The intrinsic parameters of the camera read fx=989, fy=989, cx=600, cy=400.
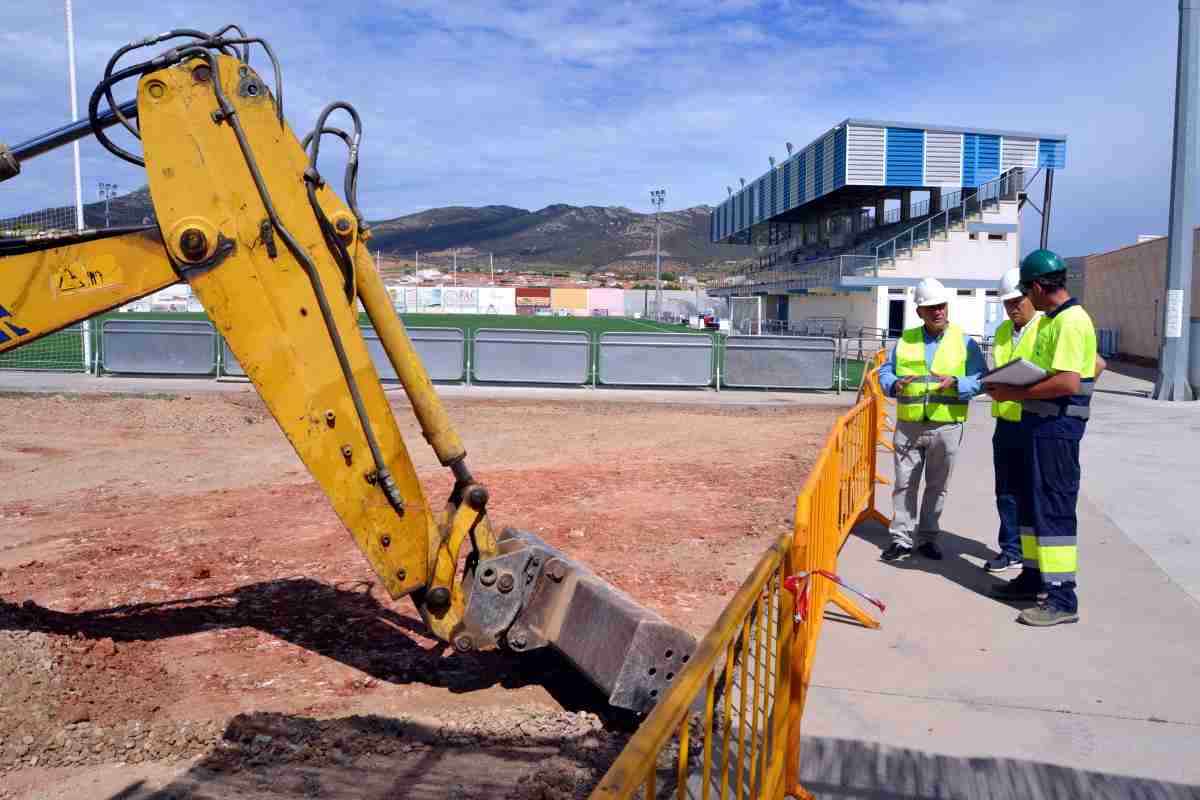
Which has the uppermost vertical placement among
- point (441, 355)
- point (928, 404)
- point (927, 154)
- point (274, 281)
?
point (927, 154)

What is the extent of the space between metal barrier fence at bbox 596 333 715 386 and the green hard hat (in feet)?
49.7

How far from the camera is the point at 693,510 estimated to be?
365 inches

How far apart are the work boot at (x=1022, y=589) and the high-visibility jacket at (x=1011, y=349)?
1002 millimetres

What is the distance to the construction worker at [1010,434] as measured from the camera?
639cm

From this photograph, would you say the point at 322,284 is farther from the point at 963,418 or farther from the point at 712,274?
the point at 712,274

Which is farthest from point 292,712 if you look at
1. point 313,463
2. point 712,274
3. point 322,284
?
point 712,274

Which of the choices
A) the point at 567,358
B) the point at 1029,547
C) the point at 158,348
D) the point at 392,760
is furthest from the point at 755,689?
the point at 158,348

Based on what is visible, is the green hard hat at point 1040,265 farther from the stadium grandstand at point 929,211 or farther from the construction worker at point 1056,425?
the stadium grandstand at point 929,211

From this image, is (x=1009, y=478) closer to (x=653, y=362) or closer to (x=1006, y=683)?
(x=1006, y=683)

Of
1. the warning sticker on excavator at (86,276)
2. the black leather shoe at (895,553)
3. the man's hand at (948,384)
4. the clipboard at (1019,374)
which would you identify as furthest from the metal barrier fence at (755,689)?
the warning sticker on excavator at (86,276)

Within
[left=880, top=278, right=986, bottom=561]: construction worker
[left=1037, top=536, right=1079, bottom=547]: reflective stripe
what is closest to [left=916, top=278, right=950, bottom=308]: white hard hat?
[left=880, top=278, right=986, bottom=561]: construction worker

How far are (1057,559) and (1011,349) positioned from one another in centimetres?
211

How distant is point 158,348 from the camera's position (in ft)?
68.5

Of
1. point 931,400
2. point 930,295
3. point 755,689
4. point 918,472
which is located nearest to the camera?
point 755,689
